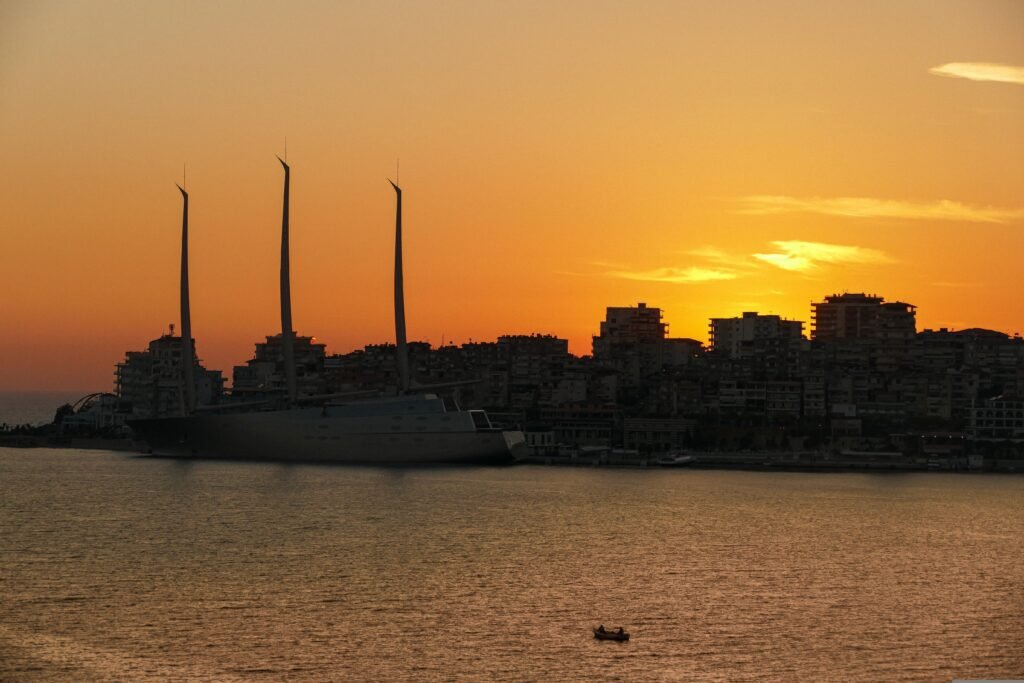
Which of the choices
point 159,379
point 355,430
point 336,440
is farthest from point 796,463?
point 159,379

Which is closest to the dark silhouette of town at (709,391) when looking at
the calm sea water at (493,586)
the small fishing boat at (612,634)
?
the calm sea water at (493,586)

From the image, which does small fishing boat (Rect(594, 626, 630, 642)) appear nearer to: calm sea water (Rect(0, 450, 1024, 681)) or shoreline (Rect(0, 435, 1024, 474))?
calm sea water (Rect(0, 450, 1024, 681))

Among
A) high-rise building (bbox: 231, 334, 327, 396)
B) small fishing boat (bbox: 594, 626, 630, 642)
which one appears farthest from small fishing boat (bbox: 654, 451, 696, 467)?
small fishing boat (bbox: 594, 626, 630, 642)

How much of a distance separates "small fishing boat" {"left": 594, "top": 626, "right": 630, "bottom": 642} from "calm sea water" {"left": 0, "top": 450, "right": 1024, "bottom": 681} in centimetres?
21

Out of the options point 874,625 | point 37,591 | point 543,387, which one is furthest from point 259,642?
point 543,387

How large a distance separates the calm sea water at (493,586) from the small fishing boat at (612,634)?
0.70 ft

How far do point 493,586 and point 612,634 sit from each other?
840cm

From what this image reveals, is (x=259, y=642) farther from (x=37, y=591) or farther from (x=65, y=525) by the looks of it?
(x=65, y=525)

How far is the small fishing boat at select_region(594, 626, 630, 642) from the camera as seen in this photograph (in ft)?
121

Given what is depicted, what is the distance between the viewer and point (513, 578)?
46688mm

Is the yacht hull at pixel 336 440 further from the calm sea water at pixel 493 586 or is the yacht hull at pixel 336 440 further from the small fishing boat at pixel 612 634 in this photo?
the small fishing boat at pixel 612 634

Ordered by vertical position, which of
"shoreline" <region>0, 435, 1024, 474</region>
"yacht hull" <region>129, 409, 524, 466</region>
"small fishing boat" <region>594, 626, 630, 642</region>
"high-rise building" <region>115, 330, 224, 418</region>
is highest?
"high-rise building" <region>115, 330, 224, 418</region>

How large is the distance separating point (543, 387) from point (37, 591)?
393ft

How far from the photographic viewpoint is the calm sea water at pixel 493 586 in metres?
34.9
